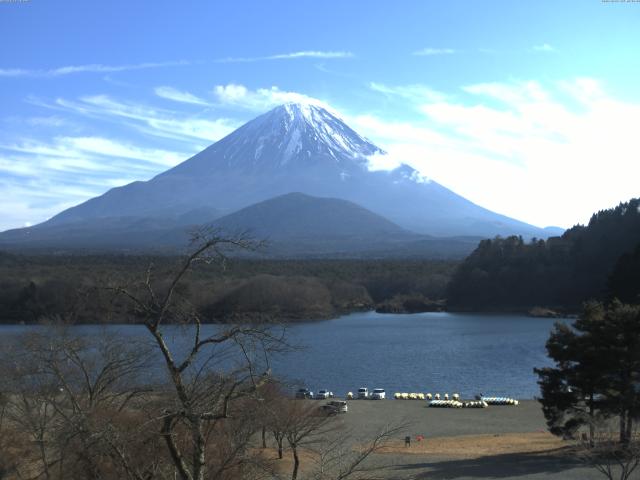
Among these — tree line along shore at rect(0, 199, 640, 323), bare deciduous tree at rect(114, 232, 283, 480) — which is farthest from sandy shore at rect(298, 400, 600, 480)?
tree line along shore at rect(0, 199, 640, 323)

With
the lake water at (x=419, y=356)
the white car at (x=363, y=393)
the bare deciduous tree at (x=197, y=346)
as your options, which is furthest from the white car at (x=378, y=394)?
the bare deciduous tree at (x=197, y=346)

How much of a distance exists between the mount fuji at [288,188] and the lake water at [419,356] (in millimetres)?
81547

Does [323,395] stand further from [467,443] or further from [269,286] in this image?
[269,286]

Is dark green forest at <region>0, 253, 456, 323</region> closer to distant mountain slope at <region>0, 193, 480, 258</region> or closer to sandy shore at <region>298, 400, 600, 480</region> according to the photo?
sandy shore at <region>298, 400, 600, 480</region>

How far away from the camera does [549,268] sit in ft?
171

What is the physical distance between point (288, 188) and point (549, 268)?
95.2 meters

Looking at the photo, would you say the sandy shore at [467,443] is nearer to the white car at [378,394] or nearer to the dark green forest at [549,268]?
the white car at [378,394]

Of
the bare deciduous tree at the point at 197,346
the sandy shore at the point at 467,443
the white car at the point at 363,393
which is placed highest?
the bare deciduous tree at the point at 197,346

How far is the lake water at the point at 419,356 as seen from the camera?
78.3 feet

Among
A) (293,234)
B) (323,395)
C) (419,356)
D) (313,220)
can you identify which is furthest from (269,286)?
(313,220)

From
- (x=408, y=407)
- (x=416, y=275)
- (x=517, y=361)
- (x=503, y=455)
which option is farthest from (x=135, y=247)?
(x=503, y=455)

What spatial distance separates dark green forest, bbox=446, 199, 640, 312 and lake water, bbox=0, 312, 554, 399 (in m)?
7.48

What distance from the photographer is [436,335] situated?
37.6 metres

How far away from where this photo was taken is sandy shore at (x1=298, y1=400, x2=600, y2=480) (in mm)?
11438
